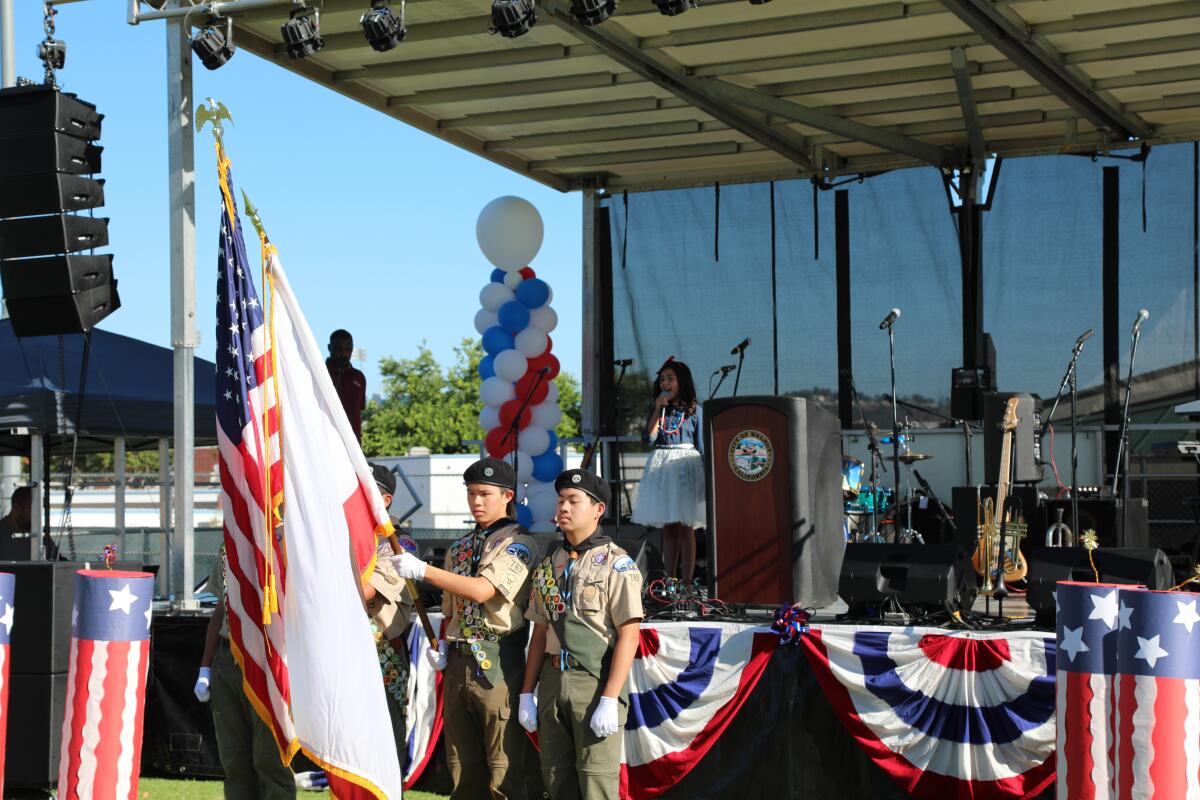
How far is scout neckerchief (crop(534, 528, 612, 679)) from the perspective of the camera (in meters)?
5.34

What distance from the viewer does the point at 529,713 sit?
5414 millimetres

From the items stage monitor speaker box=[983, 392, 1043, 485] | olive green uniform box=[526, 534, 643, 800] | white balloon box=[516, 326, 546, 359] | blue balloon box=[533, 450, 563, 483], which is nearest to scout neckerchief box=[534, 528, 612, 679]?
olive green uniform box=[526, 534, 643, 800]

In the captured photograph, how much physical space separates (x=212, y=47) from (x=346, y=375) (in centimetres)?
294

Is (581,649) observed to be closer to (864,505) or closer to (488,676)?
(488,676)

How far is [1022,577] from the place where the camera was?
760 cm

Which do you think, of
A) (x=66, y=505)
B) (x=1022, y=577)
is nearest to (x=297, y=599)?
(x=1022, y=577)

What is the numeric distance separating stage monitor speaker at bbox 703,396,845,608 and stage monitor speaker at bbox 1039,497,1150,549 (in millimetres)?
1816

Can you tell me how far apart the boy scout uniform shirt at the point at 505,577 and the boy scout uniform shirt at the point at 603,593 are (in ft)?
0.44

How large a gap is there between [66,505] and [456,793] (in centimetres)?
556

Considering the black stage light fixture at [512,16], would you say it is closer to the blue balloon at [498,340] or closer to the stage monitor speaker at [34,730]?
the stage monitor speaker at [34,730]

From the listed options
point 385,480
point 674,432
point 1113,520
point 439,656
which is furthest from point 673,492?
point 439,656

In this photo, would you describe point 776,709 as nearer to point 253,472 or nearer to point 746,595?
point 746,595

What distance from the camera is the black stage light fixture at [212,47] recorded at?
8.84 meters

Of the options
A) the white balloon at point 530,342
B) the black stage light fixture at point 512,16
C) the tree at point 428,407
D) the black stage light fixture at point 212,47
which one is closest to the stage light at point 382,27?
the black stage light fixture at point 512,16
